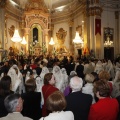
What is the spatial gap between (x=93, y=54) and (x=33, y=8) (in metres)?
10.5

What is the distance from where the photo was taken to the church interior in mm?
21203

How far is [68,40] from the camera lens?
27.4 metres

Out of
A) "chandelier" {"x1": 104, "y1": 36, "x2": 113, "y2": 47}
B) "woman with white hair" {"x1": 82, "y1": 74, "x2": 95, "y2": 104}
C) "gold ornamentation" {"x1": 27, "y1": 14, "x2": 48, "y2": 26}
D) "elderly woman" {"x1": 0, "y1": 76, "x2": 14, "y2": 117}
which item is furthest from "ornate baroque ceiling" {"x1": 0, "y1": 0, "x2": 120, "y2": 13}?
"elderly woman" {"x1": 0, "y1": 76, "x2": 14, "y2": 117}

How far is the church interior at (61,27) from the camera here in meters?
21.2

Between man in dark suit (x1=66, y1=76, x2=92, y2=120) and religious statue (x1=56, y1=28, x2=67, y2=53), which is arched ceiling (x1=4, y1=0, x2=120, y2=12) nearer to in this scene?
religious statue (x1=56, y1=28, x2=67, y2=53)

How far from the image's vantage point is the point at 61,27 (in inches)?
1115

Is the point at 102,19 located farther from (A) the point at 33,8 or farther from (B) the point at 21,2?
(B) the point at 21,2

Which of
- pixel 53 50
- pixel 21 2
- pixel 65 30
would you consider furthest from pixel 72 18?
pixel 21 2

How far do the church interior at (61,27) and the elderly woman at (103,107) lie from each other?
14.9 metres

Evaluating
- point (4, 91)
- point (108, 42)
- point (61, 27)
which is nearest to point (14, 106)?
point (4, 91)

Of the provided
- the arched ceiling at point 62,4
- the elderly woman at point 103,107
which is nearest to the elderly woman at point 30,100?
the elderly woman at point 103,107

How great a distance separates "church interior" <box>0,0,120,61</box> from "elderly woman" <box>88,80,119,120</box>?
1489 centimetres

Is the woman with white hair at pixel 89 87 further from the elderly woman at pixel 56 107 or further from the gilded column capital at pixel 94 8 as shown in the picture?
the gilded column capital at pixel 94 8

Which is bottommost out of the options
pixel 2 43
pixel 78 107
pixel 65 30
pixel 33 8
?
pixel 78 107
